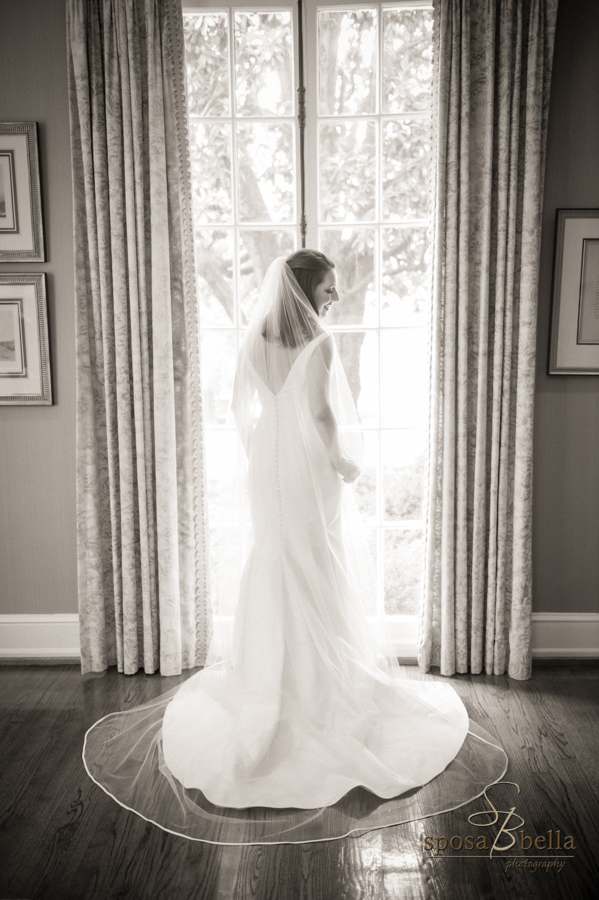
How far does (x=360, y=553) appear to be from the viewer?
256 centimetres

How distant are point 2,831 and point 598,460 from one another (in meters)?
2.80

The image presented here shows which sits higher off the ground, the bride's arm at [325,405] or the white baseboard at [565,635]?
the bride's arm at [325,405]

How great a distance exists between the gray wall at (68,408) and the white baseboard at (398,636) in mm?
53

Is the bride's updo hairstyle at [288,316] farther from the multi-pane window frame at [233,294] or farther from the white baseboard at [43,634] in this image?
the white baseboard at [43,634]

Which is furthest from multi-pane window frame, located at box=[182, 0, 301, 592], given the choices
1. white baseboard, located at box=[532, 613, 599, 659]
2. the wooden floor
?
white baseboard, located at box=[532, 613, 599, 659]

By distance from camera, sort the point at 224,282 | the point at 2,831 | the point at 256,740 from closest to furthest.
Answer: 1. the point at 2,831
2. the point at 256,740
3. the point at 224,282

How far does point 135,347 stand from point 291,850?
2.01 meters

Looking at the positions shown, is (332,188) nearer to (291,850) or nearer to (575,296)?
(575,296)

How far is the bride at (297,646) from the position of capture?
6.95ft

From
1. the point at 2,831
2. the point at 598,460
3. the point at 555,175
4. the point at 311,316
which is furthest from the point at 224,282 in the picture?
the point at 2,831

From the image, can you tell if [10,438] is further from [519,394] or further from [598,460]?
[598,460]

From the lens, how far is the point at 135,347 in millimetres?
2840

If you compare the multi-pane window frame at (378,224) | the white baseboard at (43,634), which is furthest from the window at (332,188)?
the white baseboard at (43,634)

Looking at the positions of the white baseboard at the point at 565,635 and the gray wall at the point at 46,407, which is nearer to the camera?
the gray wall at the point at 46,407
